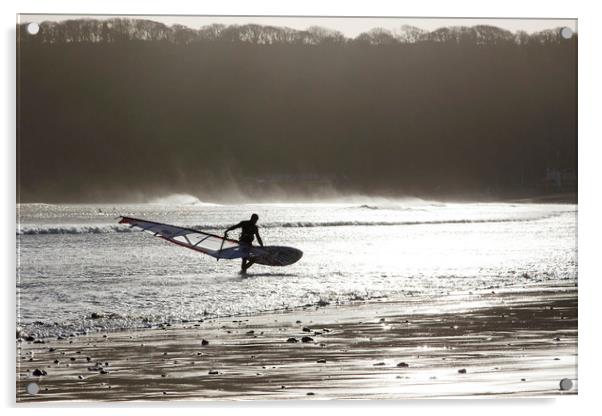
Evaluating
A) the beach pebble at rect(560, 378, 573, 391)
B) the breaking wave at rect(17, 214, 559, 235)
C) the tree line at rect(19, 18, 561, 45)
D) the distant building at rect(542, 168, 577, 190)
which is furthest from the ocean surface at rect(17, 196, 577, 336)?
the tree line at rect(19, 18, 561, 45)

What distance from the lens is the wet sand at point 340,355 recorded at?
5398 mm

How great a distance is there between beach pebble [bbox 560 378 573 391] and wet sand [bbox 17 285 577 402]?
22 mm

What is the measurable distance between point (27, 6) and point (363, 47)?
1.81 meters

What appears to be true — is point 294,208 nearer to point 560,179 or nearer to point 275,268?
point 275,268

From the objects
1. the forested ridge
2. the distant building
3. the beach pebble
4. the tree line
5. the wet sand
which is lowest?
the beach pebble

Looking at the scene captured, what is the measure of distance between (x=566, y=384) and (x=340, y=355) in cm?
126

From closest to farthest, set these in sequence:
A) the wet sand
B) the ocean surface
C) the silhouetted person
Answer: the wet sand
the ocean surface
the silhouetted person

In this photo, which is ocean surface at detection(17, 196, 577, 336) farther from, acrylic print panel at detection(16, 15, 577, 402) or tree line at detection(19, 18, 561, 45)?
tree line at detection(19, 18, 561, 45)

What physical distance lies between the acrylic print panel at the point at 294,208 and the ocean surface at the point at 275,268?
0.04 ft

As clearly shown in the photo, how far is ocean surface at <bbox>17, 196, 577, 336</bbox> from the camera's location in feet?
18.0

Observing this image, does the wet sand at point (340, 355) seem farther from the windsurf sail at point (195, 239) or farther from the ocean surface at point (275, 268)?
the windsurf sail at point (195, 239)

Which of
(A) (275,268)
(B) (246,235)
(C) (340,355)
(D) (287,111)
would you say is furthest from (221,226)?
(C) (340,355)

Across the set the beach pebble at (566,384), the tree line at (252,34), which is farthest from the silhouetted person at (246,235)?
the beach pebble at (566,384)

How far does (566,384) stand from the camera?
18.6 feet
